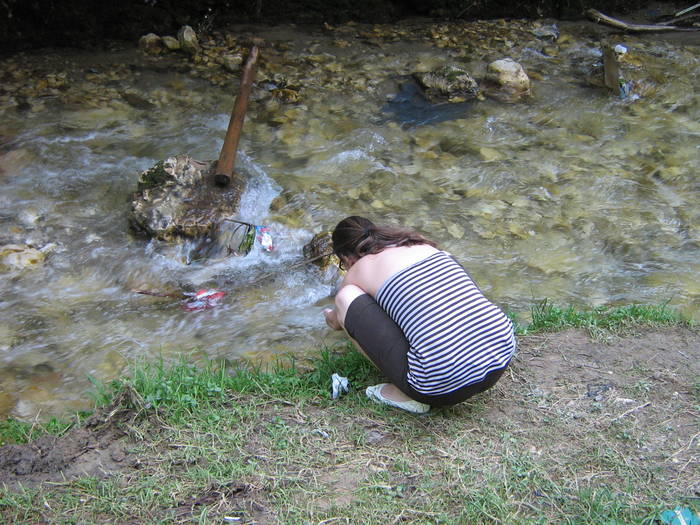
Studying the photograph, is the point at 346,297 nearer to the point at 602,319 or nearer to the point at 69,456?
the point at 69,456

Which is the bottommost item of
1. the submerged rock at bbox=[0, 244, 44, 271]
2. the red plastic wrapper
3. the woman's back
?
the red plastic wrapper

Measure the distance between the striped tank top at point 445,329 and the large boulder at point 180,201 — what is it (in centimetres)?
242

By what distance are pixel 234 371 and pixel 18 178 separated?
307 centimetres

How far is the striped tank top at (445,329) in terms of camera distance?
2.80m

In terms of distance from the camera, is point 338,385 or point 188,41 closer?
point 338,385

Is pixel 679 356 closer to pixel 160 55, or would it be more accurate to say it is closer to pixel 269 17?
pixel 160 55

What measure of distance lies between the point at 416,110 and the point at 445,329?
4314 millimetres

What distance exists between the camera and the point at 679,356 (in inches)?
135

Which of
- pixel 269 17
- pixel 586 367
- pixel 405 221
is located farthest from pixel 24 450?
pixel 269 17

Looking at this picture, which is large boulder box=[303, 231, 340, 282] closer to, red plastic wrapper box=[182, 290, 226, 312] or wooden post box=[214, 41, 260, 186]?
red plastic wrapper box=[182, 290, 226, 312]

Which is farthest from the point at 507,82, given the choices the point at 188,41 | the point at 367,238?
the point at 367,238

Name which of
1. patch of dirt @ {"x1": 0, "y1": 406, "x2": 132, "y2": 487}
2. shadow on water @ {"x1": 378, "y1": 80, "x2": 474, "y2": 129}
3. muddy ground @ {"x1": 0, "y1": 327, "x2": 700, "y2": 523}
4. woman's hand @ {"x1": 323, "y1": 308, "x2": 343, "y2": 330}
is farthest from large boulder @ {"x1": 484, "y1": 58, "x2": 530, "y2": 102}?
patch of dirt @ {"x1": 0, "y1": 406, "x2": 132, "y2": 487}

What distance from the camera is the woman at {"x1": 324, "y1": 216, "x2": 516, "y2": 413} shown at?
2.81m

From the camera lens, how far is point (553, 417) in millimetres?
2994
